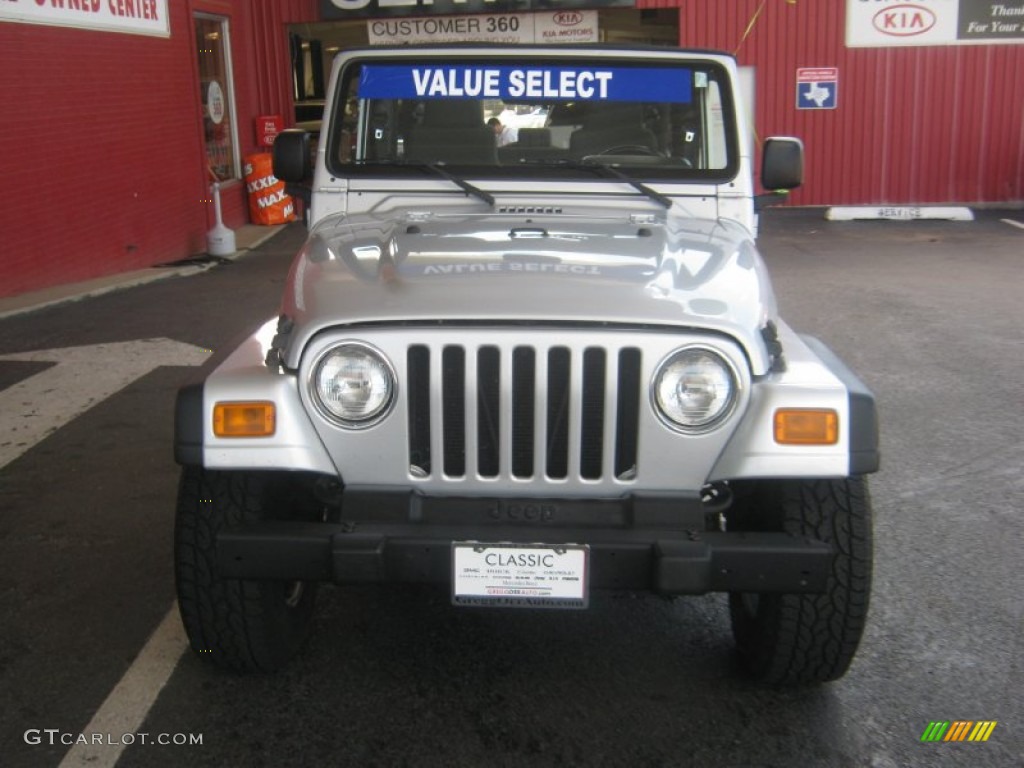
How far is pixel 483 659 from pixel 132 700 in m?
1.03

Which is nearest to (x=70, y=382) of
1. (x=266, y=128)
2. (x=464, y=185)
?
(x=464, y=185)

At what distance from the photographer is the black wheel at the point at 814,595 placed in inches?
115

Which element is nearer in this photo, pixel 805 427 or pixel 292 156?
pixel 805 427

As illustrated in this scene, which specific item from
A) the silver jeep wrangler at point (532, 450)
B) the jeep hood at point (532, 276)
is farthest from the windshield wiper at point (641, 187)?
the silver jeep wrangler at point (532, 450)

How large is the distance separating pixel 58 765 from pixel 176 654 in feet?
2.04

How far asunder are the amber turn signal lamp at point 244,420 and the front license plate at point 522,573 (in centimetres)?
57

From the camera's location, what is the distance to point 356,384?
285 centimetres

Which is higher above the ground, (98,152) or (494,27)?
(494,27)

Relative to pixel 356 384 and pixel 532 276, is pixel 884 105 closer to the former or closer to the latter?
pixel 532 276

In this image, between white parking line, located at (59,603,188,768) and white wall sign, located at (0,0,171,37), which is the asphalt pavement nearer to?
white parking line, located at (59,603,188,768)

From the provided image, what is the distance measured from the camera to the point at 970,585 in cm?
401

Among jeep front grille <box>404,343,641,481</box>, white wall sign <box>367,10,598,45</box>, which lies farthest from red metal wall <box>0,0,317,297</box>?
jeep front grille <box>404,343,641,481</box>

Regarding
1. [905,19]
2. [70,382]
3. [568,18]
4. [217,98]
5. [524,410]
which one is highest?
[568,18]

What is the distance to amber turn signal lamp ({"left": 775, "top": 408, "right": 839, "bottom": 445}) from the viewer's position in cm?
280
